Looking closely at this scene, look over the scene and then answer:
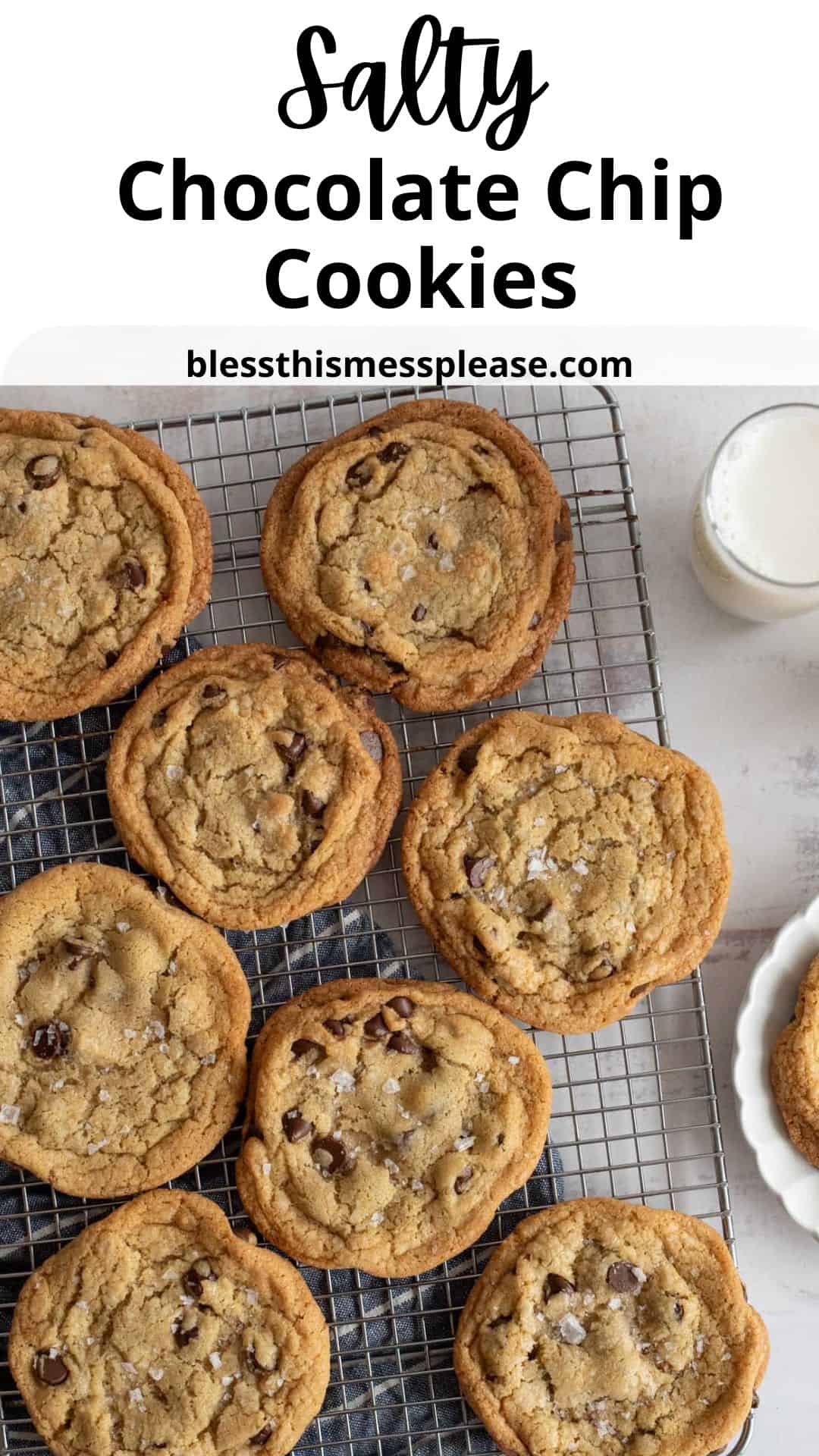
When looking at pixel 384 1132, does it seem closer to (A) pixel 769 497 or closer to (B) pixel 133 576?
(B) pixel 133 576

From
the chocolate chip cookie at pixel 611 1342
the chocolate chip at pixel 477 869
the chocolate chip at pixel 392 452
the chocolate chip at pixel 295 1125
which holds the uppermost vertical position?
the chocolate chip at pixel 392 452

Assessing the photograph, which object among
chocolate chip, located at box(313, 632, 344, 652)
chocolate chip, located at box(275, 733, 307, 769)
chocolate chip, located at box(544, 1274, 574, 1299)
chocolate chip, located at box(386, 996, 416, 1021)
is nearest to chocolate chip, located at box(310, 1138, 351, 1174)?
chocolate chip, located at box(386, 996, 416, 1021)

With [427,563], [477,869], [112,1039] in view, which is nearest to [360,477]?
[427,563]

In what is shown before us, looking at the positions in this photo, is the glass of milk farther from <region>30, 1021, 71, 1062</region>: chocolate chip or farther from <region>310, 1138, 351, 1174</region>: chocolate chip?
<region>30, 1021, 71, 1062</region>: chocolate chip

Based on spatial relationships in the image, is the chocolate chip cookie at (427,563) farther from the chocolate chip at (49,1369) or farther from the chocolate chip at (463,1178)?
the chocolate chip at (49,1369)

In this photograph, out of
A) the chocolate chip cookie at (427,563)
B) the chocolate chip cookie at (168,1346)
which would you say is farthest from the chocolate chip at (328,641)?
the chocolate chip cookie at (168,1346)

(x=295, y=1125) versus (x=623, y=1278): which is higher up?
(x=295, y=1125)
